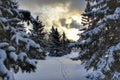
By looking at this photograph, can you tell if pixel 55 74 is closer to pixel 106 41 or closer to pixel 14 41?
pixel 106 41

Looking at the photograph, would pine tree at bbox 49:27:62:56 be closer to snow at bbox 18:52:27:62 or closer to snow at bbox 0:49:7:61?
snow at bbox 18:52:27:62

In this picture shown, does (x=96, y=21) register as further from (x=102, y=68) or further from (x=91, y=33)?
(x=102, y=68)

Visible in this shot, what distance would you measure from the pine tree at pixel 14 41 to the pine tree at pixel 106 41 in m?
6.96

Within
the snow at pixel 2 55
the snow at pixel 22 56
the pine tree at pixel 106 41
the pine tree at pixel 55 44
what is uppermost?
the pine tree at pixel 55 44

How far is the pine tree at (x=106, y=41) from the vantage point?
15.1 meters

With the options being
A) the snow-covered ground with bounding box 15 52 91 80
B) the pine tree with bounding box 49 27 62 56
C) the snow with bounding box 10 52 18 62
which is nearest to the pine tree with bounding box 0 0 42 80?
the snow with bounding box 10 52 18 62

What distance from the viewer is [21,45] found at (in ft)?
28.4

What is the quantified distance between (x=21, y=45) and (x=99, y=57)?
8975 millimetres

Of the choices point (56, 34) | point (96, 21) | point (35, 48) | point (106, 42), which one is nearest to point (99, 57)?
point (106, 42)

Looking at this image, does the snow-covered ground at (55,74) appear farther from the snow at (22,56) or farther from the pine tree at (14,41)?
the snow at (22,56)

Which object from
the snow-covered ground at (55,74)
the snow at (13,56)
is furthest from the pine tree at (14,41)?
the snow-covered ground at (55,74)

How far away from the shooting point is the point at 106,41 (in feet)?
54.2

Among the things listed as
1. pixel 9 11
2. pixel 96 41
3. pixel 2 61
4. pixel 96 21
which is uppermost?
pixel 96 21

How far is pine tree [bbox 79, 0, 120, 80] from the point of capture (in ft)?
49.4
